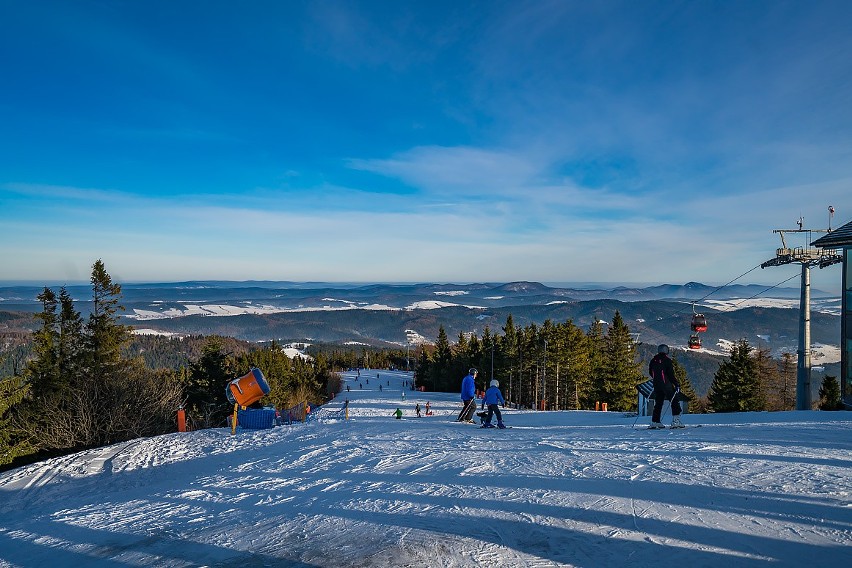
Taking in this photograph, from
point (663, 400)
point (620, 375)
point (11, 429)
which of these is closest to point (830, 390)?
point (620, 375)

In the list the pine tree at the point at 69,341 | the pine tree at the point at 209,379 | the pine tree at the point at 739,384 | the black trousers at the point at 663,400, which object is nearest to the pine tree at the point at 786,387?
the pine tree at the point at 739,384

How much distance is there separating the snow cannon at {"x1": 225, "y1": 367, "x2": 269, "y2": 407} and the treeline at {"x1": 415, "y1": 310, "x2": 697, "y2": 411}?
1082 inches

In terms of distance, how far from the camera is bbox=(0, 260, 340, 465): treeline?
51.9 ft

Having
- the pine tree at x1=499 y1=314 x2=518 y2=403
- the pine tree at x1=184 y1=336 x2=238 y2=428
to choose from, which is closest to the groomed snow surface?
the pine tree at x1=184 y1=336 x2=238 y2=428

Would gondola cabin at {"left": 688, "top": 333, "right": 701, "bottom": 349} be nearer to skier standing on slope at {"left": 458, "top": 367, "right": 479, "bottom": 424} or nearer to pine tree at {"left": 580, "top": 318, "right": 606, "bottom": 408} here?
skier standing on slope at {"left": 458, "top": 367, "right": 479, "bottom": 424}

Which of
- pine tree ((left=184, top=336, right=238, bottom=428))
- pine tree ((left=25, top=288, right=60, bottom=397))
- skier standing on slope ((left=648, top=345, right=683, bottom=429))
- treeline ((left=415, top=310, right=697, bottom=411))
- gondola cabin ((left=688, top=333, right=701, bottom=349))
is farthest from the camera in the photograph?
treeline ((left=415, top=310, right=697, bottom=411))

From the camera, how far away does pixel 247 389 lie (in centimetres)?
1496

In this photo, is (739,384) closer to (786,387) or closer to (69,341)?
(786,387)

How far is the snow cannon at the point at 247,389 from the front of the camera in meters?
14.8

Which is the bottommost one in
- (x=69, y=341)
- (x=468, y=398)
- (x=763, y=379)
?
(x=763, y=379)

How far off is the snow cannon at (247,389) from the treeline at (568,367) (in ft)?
90.2

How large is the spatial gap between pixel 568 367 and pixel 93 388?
3799 cm

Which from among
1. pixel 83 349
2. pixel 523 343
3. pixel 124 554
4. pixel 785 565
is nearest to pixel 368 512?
pixel 124 554

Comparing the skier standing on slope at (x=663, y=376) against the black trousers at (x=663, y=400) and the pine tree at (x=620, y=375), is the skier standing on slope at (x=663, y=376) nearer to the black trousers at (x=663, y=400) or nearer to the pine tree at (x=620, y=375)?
the black trousers at (x=663, y=400)
